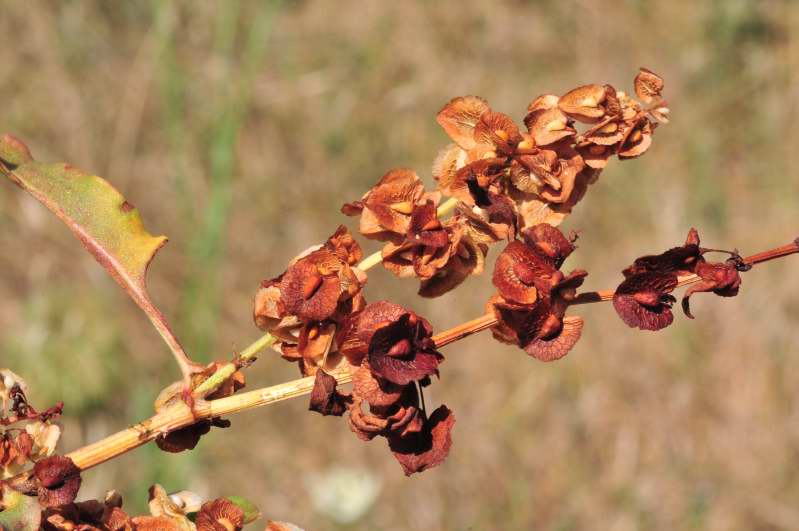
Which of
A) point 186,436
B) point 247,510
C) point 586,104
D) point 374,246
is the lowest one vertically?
point 374,246

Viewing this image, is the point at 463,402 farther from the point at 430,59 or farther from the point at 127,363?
the point at 430,59

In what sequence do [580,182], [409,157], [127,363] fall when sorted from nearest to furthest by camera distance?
[580,182], [127,363], [409,157]

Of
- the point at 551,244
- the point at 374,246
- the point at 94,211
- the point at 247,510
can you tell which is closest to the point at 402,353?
the point at 551,244

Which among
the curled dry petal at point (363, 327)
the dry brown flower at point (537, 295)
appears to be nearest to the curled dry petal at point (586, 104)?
the dry brown flower at point (537, 295)

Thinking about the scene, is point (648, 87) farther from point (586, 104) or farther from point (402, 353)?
point (402, 353)

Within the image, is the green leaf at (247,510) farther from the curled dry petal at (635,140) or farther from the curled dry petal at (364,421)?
the curled dry petal at (635,140)

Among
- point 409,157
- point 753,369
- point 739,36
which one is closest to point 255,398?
point 753,369
